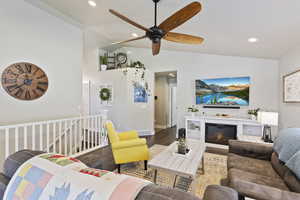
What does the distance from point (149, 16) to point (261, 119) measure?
303 centimetres

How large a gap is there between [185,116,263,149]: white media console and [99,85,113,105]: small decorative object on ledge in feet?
9.68

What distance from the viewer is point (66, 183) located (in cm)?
70

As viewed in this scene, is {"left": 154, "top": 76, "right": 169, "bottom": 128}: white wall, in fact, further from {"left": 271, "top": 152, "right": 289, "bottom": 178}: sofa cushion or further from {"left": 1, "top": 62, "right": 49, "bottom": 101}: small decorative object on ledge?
{"left": 271, "top": 152, "right": 289, "bottom": 178}: sofa cushion

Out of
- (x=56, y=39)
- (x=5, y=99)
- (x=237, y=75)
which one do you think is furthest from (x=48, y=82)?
(x=237, y=75)

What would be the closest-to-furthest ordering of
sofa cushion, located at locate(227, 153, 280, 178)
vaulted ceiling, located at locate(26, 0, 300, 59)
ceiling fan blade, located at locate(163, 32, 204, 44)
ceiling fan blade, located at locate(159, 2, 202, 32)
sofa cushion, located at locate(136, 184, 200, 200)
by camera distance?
sofa cushion, located at locate(136, 184, 200, 200) < ceiling fan blade, located at locate(159, 2, 202, 32) < sofa cushion, located at locate(227, 153, 280, 178) < vaulted ceiling, located at locate(26, 0, 300, 59) < ceiling fan blade, located at locate(163, 32, 204, 44)

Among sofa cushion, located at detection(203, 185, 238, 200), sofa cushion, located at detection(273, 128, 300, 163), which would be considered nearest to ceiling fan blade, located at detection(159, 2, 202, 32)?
sofa cushion, located at detection(203, 185, 238, 200)

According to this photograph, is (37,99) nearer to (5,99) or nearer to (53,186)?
(5,99)

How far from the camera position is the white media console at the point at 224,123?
3547 millimetres

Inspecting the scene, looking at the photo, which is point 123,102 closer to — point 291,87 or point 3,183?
point 3,183

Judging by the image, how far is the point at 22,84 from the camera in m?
2.75

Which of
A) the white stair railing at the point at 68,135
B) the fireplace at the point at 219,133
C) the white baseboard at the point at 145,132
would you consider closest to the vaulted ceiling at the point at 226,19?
the fireplace at the point at 219,133

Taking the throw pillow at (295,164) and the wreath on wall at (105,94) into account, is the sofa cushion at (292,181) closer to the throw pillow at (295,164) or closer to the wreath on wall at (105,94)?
the throw pillow at (295,164)

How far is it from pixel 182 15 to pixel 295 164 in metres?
1.96

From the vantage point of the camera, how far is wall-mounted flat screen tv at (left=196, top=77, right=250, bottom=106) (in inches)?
154
